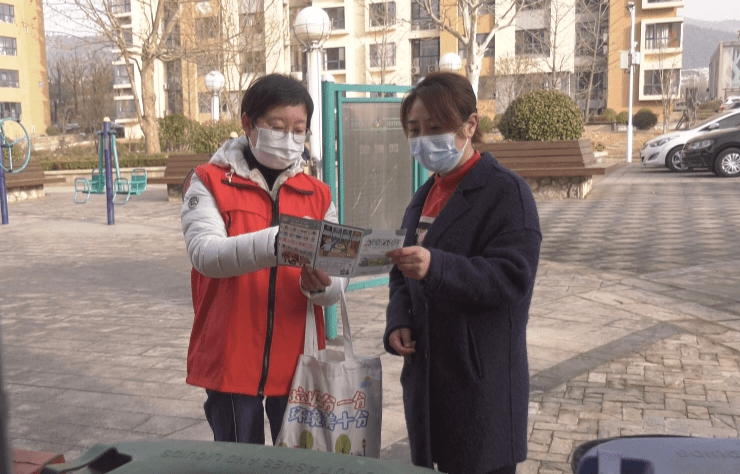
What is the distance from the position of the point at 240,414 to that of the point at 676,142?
2222 cm

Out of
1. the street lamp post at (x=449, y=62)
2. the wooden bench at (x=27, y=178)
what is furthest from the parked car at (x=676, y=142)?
the wooden bench at (x=27, y=178)

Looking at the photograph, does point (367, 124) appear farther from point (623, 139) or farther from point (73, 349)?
point (623, 139)

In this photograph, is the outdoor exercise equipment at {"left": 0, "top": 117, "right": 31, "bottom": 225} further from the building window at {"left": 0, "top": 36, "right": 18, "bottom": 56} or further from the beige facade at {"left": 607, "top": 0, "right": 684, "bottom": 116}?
the building window at {"left": 0, "top": 36, "right": 18, "bottom": 56}

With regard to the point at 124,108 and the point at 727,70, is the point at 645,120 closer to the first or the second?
the point at 727,70

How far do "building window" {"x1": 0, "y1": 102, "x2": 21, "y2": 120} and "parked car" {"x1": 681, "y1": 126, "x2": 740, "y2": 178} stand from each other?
58522 mm

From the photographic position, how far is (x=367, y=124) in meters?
6.54

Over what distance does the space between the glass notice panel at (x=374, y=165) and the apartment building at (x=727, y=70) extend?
5197 cm

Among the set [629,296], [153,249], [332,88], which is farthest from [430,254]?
[153,249]

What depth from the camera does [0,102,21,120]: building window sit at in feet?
213

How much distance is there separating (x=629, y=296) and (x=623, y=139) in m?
34.0

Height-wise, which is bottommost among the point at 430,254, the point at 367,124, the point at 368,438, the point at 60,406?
the point at 60,406

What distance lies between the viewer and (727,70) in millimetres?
55125

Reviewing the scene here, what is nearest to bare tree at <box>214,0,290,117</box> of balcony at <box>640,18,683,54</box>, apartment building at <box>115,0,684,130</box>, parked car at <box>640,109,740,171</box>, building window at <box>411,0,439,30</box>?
apartment building at <box>115,0,684,130</box>

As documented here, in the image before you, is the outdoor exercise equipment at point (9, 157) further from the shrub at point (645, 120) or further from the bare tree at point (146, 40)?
the shrub at point (645, 120)
